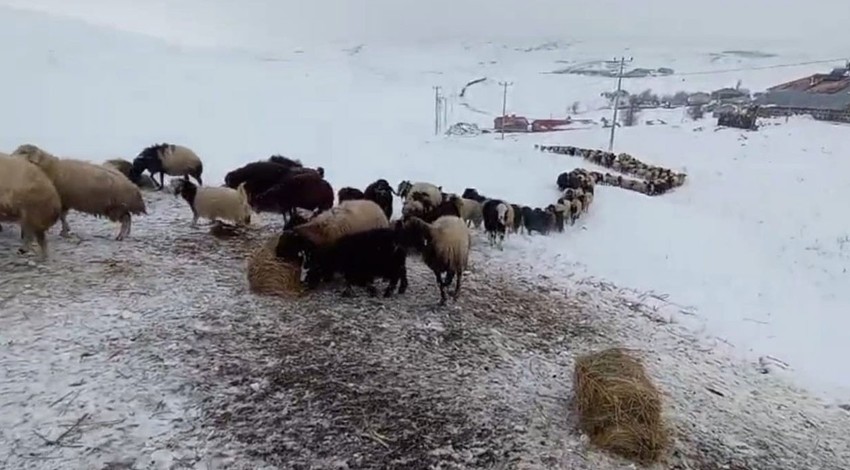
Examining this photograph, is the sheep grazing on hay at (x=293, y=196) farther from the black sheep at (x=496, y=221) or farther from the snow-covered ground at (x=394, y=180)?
the black sheep at (x=496, y=221)

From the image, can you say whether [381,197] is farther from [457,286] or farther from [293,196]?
[457,286]

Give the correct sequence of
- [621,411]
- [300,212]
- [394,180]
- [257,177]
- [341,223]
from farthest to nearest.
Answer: [394,180], [257,177], [300,212], [341,223], [621,411]

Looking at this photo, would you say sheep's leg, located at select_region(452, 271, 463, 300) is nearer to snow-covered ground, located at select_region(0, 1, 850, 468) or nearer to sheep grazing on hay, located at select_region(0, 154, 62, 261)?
snow-covered ground, located at select_region(0, 1, 850, 468)

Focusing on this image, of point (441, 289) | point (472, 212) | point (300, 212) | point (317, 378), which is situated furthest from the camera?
point (472, 212)

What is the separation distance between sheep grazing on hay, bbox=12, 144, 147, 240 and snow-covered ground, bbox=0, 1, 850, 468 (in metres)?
0.46

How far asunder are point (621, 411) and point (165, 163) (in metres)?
10.6

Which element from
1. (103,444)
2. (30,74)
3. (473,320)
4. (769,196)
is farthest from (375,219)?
(30,74)

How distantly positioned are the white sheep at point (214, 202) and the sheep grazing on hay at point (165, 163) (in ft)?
9.55

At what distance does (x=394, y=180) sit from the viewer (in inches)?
778

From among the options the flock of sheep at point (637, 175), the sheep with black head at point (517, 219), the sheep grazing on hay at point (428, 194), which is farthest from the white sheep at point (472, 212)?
the flock of sheep at point (637, 175)

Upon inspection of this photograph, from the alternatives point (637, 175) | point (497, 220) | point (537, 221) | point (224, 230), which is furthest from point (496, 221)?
point (637, 175)

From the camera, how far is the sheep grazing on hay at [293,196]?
1037 centimetres

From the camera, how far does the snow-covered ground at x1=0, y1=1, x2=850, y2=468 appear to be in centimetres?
567

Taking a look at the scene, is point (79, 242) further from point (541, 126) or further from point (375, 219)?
point (541, 126)
